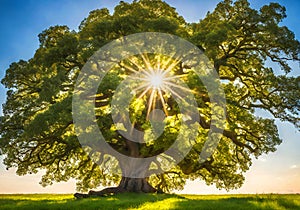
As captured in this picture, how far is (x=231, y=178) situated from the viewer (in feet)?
89.5

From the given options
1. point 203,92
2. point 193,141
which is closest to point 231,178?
Answer: point 193,141

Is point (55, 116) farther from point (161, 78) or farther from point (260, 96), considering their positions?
point (260, 96)

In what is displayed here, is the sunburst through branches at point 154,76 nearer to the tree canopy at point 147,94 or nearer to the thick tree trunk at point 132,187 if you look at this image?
the tree canopy at point 147,94

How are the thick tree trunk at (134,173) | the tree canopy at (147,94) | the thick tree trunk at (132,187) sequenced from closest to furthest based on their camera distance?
the tree canopy at (147,94)
the thick tree trunk at (132,187)
the thick tree trunk at (134,173)

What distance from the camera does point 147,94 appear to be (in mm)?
23422

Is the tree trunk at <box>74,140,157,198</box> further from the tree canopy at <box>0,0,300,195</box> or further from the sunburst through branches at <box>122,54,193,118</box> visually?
the sunburst through branches at <box>122,54,193,118</box>

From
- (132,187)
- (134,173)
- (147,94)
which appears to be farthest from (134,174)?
(147,94)

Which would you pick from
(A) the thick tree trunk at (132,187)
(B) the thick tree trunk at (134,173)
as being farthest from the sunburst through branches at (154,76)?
(A) the thick tree trunk at (132,187)

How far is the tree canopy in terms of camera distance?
69.7 feet

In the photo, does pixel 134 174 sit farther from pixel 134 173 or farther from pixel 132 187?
pixel 132 187

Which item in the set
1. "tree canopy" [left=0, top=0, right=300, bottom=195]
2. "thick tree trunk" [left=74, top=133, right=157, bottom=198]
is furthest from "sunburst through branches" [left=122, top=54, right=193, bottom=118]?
"thick tree trunk" [left=74, top=133, right=157, bottom=198]

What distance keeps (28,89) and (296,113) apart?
744 inches

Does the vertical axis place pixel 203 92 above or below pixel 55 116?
above

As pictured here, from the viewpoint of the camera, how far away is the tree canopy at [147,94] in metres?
21.2
